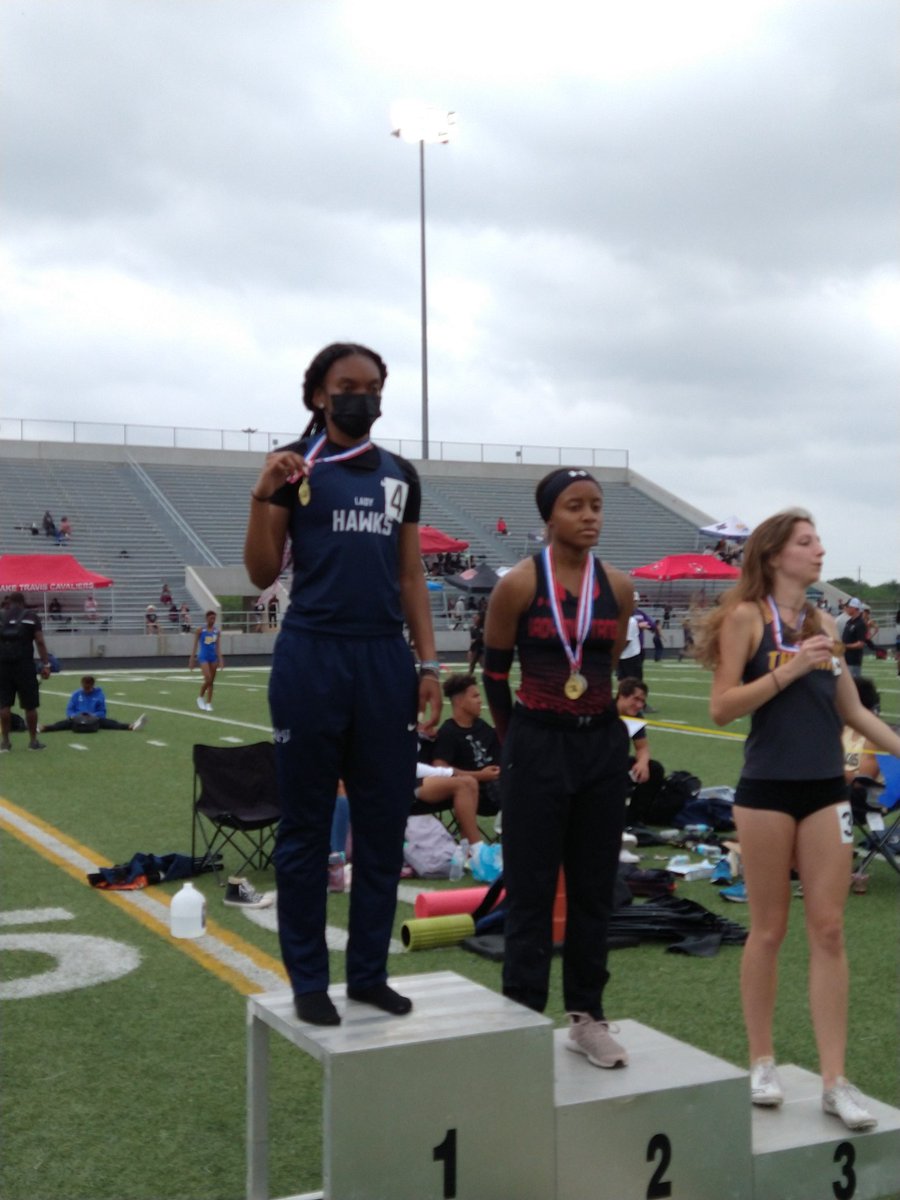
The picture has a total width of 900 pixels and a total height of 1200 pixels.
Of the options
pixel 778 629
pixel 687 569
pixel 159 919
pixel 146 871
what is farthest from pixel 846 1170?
pixel 687 569

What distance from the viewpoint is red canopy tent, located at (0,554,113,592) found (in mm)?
35906

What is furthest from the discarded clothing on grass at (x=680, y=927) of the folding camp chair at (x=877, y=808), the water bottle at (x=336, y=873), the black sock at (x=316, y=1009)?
the black sock at (x=316, y=1009)

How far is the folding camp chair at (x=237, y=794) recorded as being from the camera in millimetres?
8352

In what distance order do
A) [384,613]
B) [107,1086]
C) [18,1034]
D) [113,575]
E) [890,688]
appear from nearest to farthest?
1. [384,613]
2. [107,1086]
3. [18,1034]
4. [890,688]
5. [113,575]

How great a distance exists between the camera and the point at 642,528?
5484 centimetres

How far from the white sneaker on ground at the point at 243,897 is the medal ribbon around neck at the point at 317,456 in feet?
13.4

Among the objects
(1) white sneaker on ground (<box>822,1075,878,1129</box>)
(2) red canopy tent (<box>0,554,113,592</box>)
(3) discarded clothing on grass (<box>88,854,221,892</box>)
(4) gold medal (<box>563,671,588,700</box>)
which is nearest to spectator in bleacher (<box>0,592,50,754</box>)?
(3) discarded clothing on grass (<box>88,854,221,892</box>)

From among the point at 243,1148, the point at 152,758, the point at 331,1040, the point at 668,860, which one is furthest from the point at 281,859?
the point at 152,758

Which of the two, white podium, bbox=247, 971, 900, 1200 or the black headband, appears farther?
the black headband

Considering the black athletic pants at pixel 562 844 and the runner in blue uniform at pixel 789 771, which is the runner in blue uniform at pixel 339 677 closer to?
the black athletic pants at pixel 562 844

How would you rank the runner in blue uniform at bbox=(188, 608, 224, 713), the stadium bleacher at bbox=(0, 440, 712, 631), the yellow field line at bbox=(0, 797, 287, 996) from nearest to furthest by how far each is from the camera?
the yellow field line at bbox=(0, 797, 287, 996), the runner in blue uniform at bbox=(188, 608, 224, 713), the stadium bleacher at bbox=(0, 440, 712, 631)

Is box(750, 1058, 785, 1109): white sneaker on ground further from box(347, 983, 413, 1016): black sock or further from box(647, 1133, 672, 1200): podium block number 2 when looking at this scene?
box(347, 983, 413, 1016): black sock

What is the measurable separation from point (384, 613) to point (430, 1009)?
110cm

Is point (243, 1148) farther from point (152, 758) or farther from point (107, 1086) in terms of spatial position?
point (152, 758)
